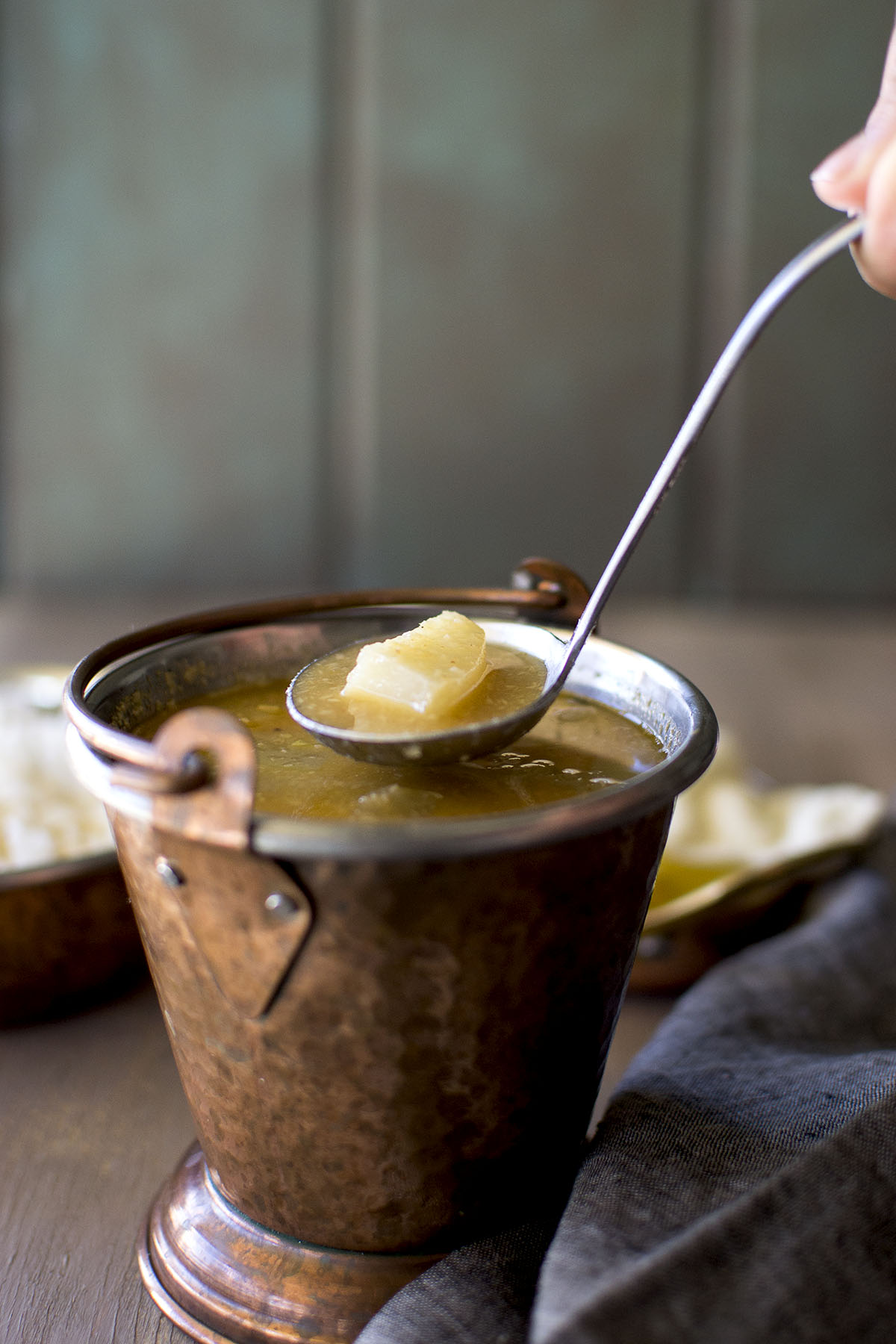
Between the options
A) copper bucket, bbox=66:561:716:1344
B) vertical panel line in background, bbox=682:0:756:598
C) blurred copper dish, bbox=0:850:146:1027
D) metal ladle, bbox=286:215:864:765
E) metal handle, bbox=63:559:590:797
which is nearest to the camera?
copper bucket, bbox=66:561:716:1344

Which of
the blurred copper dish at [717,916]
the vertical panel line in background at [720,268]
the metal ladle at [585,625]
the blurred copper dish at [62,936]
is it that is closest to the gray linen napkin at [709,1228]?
the blurred copper dish at [717,916]

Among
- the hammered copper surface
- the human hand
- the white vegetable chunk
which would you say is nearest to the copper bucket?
the hammered copper surface

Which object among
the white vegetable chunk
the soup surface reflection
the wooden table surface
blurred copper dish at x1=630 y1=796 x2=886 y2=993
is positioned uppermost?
the white vegetable chunk

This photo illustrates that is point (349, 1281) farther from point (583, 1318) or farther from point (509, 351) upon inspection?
point (509, 351)

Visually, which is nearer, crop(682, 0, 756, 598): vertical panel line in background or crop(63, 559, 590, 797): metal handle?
crop(63, 559, 590, 797): metal handle

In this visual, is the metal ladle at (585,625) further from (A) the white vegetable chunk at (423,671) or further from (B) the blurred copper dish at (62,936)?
(B) the blurred copper dish at (62,936)

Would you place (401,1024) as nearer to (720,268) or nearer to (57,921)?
(57,921)

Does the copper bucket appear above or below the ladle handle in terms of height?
below

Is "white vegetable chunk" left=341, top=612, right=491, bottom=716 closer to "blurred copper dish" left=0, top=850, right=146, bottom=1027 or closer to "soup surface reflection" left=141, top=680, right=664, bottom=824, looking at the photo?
"soup surface reflection" left=141, top=680, right=664, bottom=824
